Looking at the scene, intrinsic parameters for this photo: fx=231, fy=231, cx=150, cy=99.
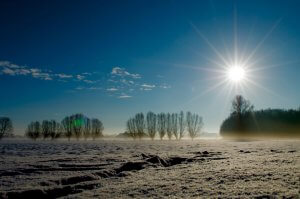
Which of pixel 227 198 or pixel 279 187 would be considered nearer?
pixel 227 198

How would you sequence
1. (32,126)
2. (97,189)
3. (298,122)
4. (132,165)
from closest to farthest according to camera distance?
(97,189), (132,165), (298,122), (32,126)

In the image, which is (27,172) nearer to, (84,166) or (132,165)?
(84,166)

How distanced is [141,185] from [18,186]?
2.26 metres

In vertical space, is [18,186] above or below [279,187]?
below

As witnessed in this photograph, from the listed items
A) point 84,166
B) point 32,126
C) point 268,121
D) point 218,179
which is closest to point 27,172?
point 84,166

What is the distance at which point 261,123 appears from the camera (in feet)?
162

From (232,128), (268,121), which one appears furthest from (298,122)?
(232,128)

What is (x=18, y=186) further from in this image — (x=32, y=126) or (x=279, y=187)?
(x=32, y=126)

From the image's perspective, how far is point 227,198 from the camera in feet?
8.89

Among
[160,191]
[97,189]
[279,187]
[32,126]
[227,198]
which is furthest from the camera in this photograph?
[32,126]

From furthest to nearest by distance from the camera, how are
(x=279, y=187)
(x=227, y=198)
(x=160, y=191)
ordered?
(x=160, y=191)
(x=279, y=187)
(x=227, y=198)

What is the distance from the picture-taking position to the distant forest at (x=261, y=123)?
4578 centimetres

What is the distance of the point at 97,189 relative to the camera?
3.65 metres

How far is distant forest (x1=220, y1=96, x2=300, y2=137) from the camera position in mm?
45781
